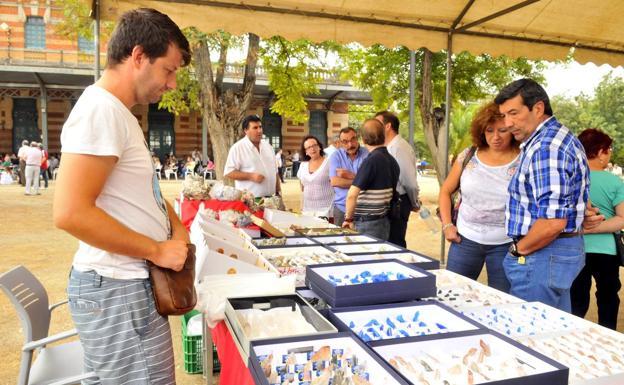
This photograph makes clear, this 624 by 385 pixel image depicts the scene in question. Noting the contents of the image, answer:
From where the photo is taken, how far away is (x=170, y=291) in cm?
142

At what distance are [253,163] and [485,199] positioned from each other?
8.30ft

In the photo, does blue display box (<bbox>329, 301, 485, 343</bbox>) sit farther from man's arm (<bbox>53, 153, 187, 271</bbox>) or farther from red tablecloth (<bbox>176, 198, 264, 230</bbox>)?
red tablecloth (<bbox>176, 198, 264, 230</bbox>)

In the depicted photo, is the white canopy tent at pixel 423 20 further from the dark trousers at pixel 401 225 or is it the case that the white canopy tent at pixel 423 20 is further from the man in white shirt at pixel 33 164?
the man in white shirt at pixel 33 164

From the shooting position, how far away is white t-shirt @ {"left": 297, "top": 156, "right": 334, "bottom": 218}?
5047 mm

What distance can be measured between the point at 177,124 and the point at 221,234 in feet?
73.2

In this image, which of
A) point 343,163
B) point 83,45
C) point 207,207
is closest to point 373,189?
point 343,163

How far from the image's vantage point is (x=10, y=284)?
2.01 m

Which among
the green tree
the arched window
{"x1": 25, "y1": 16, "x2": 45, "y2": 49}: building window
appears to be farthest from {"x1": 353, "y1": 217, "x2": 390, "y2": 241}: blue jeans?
{"x1": 25, "y1": 16, "x2": 45, "y2": 49}: building window

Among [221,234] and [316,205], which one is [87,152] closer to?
[221,234]

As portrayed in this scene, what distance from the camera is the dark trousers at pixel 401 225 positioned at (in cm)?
417

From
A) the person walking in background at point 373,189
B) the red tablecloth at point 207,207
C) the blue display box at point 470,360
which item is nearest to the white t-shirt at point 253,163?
the red tablecloth at point 207,207

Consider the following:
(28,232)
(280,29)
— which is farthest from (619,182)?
(28,232)

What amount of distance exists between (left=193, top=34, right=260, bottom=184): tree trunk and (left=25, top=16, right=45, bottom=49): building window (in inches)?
706

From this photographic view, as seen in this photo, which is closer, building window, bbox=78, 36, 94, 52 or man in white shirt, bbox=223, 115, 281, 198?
man in white shirt, bbox=223, 115, 281, 198
